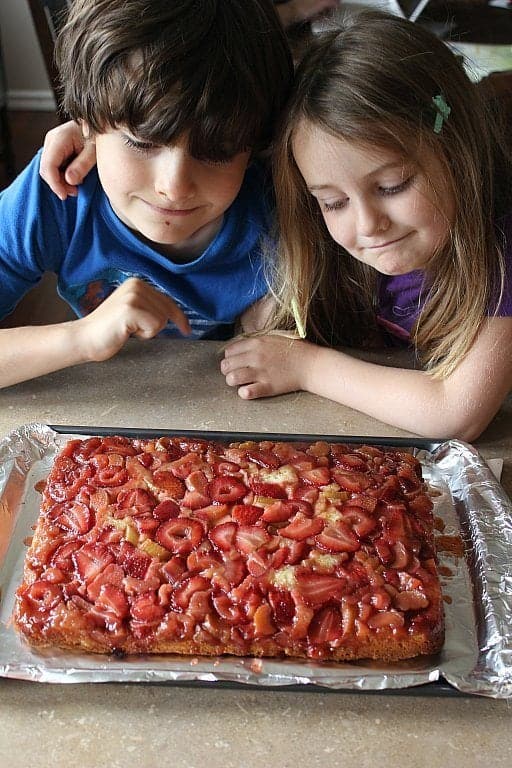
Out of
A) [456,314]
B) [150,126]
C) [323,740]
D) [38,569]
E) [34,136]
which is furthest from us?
[34,136]

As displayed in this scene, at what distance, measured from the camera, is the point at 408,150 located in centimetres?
113

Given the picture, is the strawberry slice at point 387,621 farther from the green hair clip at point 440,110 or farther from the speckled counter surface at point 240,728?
the green hair clip at point 440,110

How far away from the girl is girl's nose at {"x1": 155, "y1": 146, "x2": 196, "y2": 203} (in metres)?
0.15

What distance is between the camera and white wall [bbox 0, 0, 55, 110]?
4.14 meters

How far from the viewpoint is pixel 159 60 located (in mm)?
1080

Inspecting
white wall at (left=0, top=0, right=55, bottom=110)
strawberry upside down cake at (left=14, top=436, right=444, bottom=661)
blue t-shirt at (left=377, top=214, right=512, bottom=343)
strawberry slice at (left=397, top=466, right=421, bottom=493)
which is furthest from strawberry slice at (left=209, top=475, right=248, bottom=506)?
white wall at (left=0, top=0, right=55, bottom=110)

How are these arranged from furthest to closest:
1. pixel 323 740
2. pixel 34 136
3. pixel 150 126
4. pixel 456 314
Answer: pixel 34 136, pixel 456 314, pixel 150 126, pixel 323 740

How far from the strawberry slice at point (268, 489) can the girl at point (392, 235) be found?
11.7 inches

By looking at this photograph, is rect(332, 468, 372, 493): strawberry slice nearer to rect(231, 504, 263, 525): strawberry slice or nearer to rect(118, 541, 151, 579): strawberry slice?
rect(231, 504, 263, 525): strawberry slice

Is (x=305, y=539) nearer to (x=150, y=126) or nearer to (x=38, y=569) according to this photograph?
(x=38, y=569)

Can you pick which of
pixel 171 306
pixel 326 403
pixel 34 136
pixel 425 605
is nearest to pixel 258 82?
pixel 171 306

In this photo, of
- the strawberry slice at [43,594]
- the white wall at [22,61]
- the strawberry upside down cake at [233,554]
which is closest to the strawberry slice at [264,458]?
the strawberry upside down cake at [233,554]

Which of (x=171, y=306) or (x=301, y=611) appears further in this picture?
(x=171, y=306)

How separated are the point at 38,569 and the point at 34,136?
344cm
